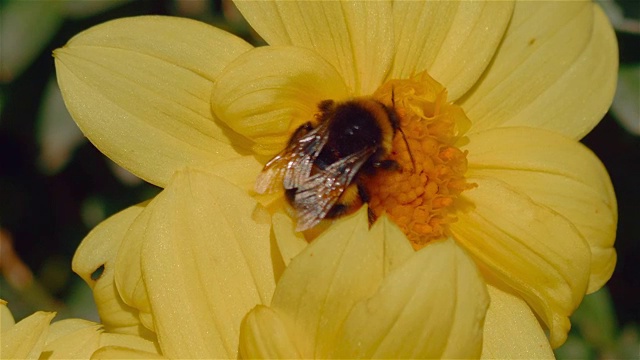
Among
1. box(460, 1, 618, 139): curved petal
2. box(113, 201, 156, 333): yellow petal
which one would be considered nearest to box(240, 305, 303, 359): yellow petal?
box(113, 201, 156, 333): yellow petal

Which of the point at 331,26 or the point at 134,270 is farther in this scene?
the point at 331,26

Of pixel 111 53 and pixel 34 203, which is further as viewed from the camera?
pixel 34 203

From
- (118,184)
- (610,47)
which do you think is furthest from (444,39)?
(118,184)

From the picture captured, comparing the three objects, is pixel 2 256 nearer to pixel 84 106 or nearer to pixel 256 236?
pixel 84 106

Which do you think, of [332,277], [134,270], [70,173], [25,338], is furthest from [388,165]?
[70,173]

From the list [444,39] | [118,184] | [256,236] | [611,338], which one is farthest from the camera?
[118,184]

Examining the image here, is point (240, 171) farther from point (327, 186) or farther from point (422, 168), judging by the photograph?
point (422, 168)

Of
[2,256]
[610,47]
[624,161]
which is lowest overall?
[624,161]

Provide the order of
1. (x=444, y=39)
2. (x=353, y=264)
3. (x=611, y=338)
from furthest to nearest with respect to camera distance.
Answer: (x=611, y=338)
(x=444, y=39)
(x=353, y=264)
